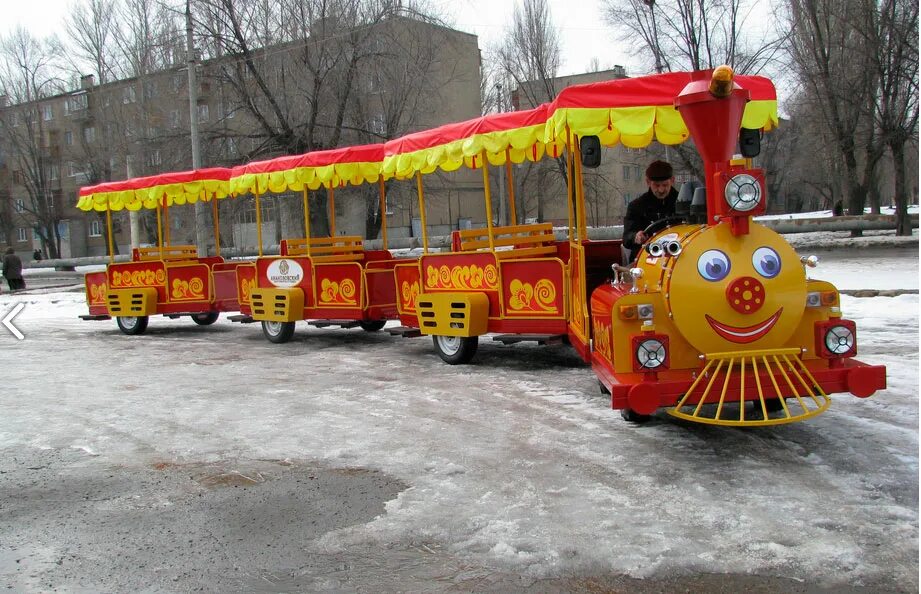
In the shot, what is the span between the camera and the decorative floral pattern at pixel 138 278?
13992 millimetres

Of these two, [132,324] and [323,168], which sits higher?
[323,168]

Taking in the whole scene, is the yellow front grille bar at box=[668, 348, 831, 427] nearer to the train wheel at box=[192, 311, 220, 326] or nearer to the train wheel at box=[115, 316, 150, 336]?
the train wheel at box=[115, 316, 150, 336]

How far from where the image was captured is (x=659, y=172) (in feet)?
23.7

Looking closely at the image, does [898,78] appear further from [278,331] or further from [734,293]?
[734,293]

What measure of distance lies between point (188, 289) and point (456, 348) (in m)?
6.30

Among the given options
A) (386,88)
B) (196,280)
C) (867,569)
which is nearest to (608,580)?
(867,569)

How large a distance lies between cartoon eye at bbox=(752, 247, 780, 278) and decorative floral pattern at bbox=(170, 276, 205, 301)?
A: 10537mm

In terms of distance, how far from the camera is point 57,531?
4.60m

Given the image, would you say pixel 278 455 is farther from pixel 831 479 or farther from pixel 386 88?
pixel 386 88

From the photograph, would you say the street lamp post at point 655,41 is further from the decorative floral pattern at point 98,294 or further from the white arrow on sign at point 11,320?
the white arrow on sign at point 11,320

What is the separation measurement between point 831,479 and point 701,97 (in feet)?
8.34

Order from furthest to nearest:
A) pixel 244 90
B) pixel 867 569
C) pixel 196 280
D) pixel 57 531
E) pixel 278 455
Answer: pixel 244 90, pixel 196 280, pixel 278 455, pixel 57 531, pixel 867 569

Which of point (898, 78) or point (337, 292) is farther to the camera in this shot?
point (898, 78)

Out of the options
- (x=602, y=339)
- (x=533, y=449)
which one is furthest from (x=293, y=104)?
(x=533, y=449)
